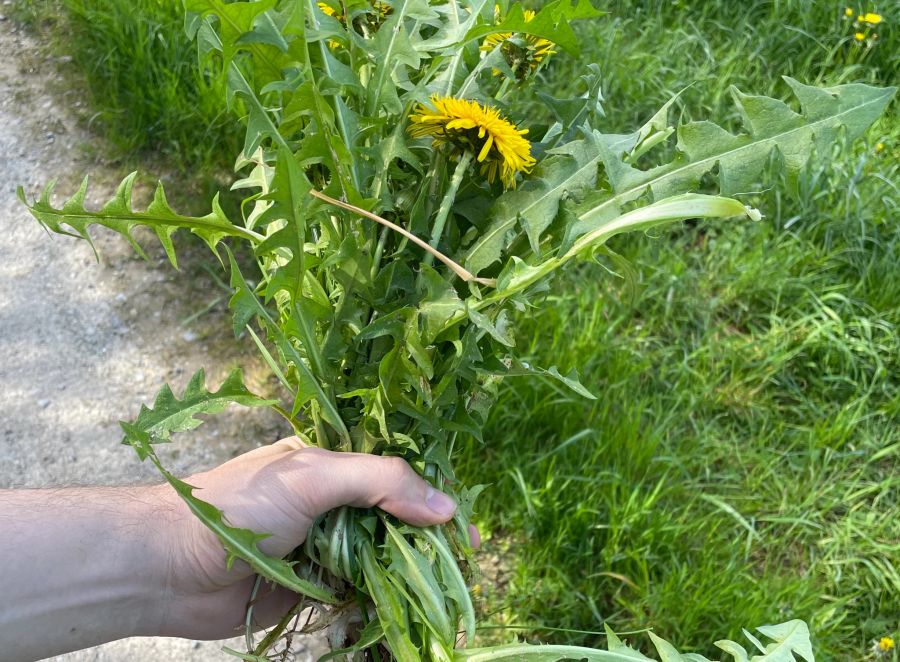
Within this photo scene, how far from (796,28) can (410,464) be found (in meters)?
2.85

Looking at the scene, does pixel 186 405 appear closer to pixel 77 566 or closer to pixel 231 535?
pixel 231 535

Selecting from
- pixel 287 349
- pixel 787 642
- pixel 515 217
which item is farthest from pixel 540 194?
pixel 787 642

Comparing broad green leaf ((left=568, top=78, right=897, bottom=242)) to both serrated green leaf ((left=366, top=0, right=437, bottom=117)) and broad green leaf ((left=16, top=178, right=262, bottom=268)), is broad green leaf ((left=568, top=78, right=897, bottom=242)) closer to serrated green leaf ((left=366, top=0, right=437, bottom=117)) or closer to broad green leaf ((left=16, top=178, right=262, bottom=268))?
serrated green leaf ((left=366, top=0, right=437, bottom=117))

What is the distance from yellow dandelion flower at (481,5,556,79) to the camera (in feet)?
4.27

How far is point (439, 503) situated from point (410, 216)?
48cm

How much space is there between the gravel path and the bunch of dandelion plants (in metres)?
1.09

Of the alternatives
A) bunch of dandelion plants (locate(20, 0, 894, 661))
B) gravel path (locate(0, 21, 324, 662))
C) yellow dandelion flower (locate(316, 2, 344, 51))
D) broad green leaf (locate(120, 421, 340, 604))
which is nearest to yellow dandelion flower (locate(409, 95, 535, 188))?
bunch of dandelion plants (locate(20, 0, 894, 661))

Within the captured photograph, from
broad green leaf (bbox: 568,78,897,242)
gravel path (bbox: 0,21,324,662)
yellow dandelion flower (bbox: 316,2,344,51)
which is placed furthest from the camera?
gravel path (bbox: 0,21,324,662)

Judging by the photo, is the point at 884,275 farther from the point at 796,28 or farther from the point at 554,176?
the point at 554,176

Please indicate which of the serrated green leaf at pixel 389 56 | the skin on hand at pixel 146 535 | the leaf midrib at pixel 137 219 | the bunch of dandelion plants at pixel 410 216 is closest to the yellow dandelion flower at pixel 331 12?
the bunch of dandelion plants at pixel 410 216

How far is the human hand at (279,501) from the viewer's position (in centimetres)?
132

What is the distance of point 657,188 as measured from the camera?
1183 mm

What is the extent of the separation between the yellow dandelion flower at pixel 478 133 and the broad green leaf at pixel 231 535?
61cm

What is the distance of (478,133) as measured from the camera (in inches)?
46.0
